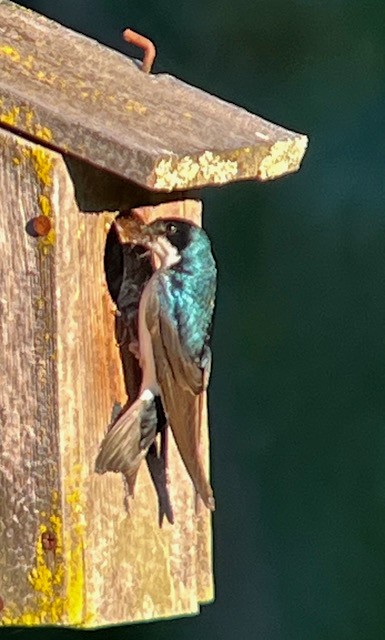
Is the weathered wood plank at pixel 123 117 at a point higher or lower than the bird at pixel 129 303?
higher

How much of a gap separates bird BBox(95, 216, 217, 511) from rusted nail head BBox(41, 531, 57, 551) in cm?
11

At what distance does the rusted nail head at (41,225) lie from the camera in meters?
2.89

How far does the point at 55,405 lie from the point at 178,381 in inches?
6.9

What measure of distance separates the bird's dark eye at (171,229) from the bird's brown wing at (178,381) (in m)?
0.07

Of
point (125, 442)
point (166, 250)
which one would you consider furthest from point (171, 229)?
point (125, 442)

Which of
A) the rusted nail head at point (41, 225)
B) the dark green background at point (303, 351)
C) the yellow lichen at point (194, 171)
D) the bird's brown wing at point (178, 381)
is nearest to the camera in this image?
the yellow lichen at point (194, 171)

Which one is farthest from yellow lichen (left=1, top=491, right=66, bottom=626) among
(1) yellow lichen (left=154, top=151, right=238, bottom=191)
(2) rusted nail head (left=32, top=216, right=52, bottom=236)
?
(1) yellow lichen (left=154, top=151, right=238, bottom=191)

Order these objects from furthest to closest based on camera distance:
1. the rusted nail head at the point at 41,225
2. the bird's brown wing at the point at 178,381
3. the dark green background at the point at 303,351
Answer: the dark green background at the point at 303,351
the bird's brown wing at the point at 178,381
the rusted nail head at the point at 41,225

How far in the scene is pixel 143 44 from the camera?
310cm

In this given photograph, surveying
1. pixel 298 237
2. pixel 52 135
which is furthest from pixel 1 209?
pixel 298 237

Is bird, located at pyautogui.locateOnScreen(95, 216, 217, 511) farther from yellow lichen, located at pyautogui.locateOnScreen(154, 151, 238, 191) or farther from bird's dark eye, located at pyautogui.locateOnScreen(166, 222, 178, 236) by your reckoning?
yellow lichen, located at pyautogui.locateOnScreen(154, 151, 238, 191)

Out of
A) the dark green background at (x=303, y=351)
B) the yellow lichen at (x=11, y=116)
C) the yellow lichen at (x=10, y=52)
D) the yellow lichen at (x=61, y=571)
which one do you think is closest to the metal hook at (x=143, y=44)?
the yellow lichen at (x=10, y=52)

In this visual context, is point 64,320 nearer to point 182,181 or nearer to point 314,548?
point 182,181

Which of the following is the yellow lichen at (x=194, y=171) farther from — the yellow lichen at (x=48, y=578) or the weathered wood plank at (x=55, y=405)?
the yellow lichen at (x=48, y=578)
